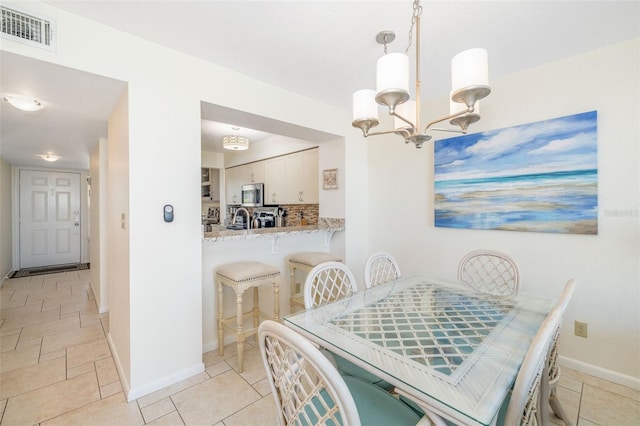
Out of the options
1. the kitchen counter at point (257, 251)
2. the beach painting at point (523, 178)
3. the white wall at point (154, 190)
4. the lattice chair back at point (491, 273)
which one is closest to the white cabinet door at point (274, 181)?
the kitchen counter at point (257, 251)

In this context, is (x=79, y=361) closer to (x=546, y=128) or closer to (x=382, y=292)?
(x=382, y=292)

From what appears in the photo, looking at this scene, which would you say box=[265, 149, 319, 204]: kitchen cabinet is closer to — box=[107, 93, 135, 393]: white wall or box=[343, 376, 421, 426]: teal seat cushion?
box=[107, 93, 135, 393]: white wall

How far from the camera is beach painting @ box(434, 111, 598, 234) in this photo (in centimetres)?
202

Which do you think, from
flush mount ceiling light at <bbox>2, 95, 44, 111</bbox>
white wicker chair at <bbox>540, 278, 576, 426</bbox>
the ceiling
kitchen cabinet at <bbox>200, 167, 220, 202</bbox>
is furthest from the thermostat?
kitchen cabinet at <bbox>200, 167, 220, 202</bbox>

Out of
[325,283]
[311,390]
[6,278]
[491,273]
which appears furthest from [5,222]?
[491,273]

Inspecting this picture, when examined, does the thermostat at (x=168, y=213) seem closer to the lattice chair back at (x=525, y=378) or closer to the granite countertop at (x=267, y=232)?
the granite countertop at (x=267, y=232)

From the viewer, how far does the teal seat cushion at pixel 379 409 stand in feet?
3.46

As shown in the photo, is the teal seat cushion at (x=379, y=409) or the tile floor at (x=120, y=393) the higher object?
the teal seat cushion at (x=379, y=409)

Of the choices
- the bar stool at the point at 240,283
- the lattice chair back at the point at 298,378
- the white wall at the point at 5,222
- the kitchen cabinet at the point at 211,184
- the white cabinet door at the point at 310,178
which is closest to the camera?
the lattice chair back at the point at 298,378

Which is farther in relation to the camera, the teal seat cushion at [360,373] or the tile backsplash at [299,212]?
the tile backsplash at [299,212]

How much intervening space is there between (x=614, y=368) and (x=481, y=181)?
1603 millimetres

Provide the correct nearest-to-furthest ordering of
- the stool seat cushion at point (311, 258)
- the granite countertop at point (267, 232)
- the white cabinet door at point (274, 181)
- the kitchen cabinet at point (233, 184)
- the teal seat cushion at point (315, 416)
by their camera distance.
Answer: the teal seat cushion at point (315, 416) < the granite countertop at point (267, 232) < the stool seat cushion at point (311, 258) < the white cabinet door at point (274, 181) < the kitchen cabinet at point (233, 184)

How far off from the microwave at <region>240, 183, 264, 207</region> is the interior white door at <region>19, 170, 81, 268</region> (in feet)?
12.1

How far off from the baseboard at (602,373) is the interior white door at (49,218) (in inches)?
314
